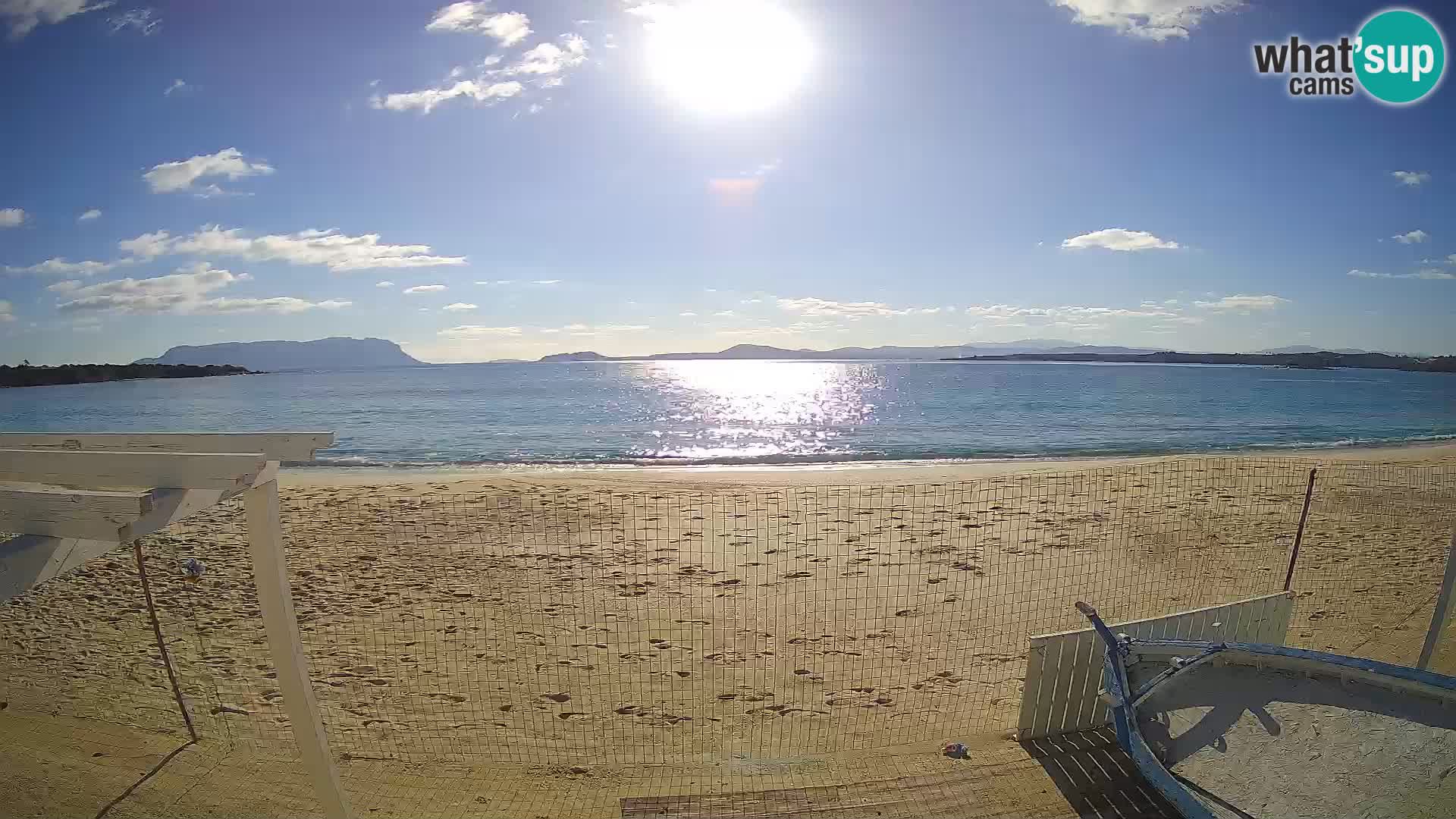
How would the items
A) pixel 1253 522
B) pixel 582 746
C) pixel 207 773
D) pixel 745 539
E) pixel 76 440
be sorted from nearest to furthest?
pixel 76 440 < pixel 207 773 < pixel 582 746 < pixel 745 539 < pixel 1253 522

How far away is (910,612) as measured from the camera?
8555mm

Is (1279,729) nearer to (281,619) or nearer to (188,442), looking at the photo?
(281,619)

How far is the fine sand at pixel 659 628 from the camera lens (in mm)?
5039

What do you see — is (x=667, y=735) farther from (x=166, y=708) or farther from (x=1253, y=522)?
(x=1253, y=522)

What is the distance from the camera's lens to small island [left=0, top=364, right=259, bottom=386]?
83.3 metres

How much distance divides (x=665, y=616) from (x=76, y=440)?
5.82m

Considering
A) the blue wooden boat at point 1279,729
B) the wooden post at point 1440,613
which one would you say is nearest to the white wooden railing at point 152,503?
the blue wooden boat at point 1279,729

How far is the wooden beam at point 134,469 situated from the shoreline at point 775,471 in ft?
51.9

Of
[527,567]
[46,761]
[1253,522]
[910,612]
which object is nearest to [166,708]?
[46,761]

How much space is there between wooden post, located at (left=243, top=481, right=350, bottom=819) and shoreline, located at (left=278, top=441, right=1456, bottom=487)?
49.7 ft

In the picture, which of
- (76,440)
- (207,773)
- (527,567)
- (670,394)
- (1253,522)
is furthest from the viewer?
(670,394)

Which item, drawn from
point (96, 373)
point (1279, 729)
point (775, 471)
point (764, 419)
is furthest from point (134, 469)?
point (96, 373)

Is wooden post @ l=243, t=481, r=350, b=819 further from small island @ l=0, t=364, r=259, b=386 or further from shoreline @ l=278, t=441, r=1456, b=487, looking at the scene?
small island @ l=0, t=364, r=259, b=386

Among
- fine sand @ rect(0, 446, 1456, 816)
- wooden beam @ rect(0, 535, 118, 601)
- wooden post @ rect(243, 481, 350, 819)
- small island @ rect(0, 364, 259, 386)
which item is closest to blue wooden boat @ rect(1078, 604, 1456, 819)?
fine sand @ rect(0, 446, 1456, 816)
